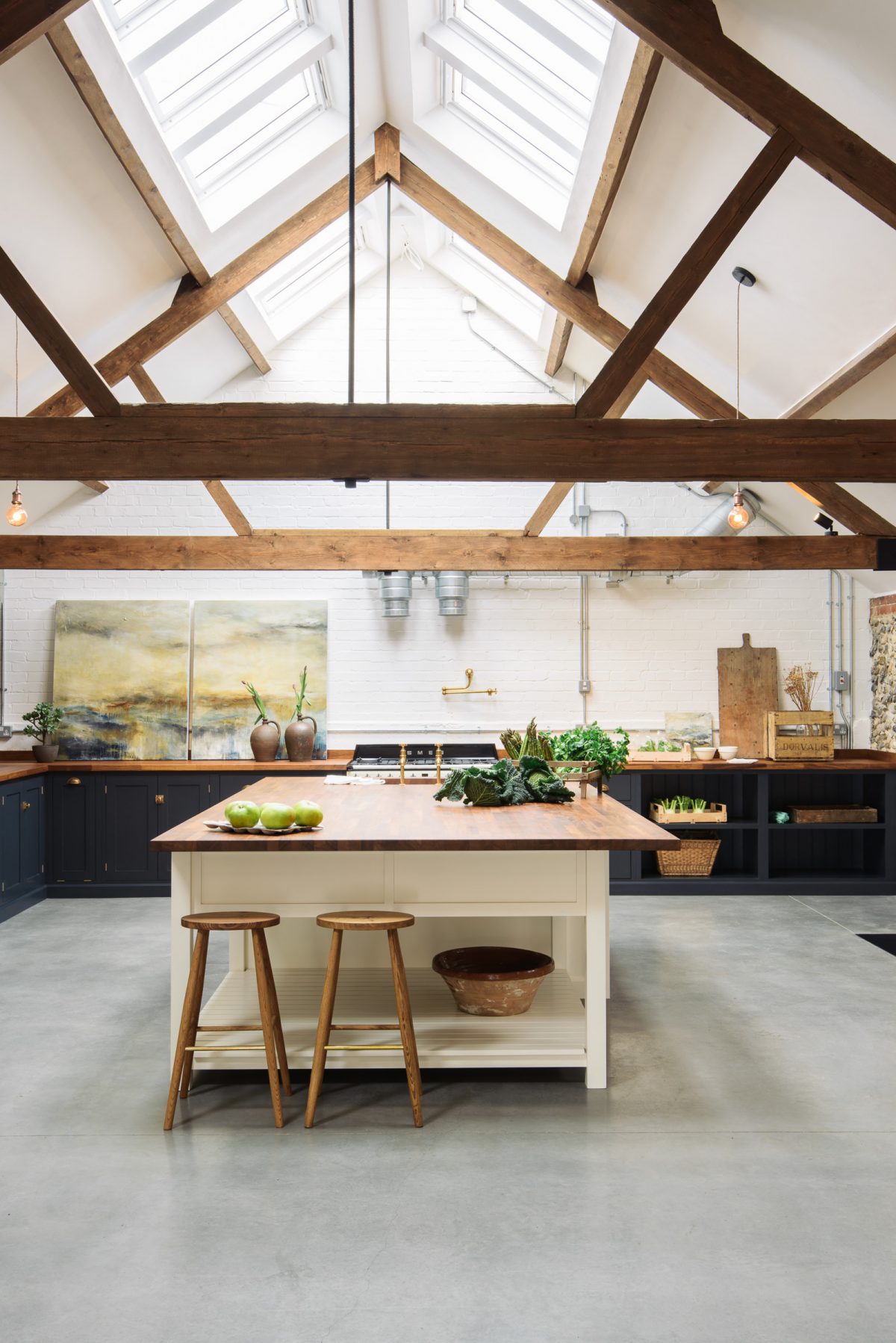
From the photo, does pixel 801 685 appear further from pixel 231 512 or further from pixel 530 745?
pixel 231 512

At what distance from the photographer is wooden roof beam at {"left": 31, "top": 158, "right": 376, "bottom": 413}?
6461 millimetres

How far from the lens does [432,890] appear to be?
4117mm

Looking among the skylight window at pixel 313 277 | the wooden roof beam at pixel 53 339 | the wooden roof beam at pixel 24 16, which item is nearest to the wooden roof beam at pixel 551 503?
the skylight window at pixel 313 277

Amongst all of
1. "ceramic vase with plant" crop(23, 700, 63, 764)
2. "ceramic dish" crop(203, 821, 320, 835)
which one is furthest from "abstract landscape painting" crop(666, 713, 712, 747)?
"ceramic dish" crop(203, 821, 320, 835)

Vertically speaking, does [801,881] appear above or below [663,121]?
below

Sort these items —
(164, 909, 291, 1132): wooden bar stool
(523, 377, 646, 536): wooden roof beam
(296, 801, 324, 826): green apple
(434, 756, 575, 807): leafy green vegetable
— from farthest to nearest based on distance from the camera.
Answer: (523, 377, 646, 536): wooden roof beam < (434, 756, 575, 807): leafy green vegetable < (296, 801, 324, 826): green apple < (164, 909, 291, 1132): wooden bar stool

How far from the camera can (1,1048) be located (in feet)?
14.6

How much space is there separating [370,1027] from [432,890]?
0.61 m

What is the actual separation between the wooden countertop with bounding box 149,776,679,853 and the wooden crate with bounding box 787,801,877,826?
3571 mm

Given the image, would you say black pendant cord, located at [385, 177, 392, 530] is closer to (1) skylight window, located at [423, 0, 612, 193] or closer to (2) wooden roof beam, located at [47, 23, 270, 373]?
(1) skylight window, located at [423, 0, 612, 193]

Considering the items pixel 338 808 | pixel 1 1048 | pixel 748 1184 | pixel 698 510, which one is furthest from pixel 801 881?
pixel 1 1048

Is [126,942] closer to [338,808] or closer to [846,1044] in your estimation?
[338,808]

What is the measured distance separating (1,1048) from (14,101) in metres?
3.95

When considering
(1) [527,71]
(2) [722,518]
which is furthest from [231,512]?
(2) [722,518]
